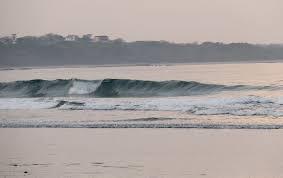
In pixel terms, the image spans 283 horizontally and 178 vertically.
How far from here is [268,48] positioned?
3431cm

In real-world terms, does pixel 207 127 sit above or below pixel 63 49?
below

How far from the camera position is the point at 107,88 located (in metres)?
28.4

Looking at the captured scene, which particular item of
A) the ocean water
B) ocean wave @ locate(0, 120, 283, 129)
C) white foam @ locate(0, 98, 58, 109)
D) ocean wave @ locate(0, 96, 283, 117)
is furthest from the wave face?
ocean wave @ locate(0, 120, 283, 129)

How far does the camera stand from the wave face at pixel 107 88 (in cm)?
2658

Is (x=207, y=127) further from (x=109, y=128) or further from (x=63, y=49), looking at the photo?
(x=63, y=49)

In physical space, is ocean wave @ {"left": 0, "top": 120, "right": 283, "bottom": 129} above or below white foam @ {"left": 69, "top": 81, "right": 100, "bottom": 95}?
below

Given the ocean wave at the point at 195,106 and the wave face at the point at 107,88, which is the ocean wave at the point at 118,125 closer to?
the ocean wave at the point at 195,106

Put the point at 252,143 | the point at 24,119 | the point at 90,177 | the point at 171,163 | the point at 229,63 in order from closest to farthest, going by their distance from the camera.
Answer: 1. the point at 90,177
2. the point at 171,163
3. the point at 252,143
4. the point at 24,119
5. the point at 229,63

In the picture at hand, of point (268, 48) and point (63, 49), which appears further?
point (63, 49)

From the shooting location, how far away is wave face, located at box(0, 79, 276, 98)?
2658 centimetres

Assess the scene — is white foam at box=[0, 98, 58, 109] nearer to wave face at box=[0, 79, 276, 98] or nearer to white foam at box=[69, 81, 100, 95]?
wave face at box=[0, 79, 276, 98]

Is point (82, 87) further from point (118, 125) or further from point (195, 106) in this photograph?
point (118, 125)

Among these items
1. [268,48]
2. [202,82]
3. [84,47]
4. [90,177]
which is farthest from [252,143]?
[84,47]

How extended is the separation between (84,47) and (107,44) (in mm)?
3450
